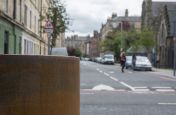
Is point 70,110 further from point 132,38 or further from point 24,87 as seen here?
point 132,38

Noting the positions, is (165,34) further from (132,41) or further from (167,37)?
(132,41)

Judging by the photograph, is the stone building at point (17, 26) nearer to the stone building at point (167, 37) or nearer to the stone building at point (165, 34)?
the stone building at point (165, 34)

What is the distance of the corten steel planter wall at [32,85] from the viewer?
5684 mm

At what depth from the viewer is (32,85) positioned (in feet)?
18.9

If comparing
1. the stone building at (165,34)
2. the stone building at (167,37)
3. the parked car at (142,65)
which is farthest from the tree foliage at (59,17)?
the stone building at (167,37)

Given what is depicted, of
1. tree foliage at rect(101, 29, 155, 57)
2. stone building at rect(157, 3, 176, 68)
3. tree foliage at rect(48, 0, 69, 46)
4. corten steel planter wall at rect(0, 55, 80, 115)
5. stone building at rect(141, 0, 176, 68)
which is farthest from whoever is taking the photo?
tree foliage at rect(101, 29, 155, 57)

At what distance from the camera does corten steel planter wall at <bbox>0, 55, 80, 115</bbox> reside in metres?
5.68

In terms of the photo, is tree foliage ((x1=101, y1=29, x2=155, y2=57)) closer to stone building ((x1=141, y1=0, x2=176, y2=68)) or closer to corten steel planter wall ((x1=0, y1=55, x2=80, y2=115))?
stone building ((x1=141, y1=0, x2=176, y2=68))

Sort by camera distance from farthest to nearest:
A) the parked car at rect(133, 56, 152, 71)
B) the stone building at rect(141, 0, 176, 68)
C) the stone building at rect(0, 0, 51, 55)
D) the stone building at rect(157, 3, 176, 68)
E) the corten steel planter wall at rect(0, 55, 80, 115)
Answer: the stone building at rect(141, 0, 176, 68) → the stone building at rect(157, 3, 176, 68) → the parked car at rect(133, 56, 152, 71) → the stone building at rect(0, 0, 51, 55) → the corten steel planter wall at rect(0, 55, 80, 115)

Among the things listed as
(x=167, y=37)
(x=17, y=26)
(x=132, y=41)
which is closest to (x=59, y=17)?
(x=17, y=26)

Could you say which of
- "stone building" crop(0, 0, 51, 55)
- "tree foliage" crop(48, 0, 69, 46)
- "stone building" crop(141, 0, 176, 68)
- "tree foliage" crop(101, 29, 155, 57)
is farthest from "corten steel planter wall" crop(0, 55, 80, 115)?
"tree foliage" crop(101, 29, 155, 57)

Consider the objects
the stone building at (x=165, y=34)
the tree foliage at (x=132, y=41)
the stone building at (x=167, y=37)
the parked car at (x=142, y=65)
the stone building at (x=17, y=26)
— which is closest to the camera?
the stone building at (x=17, y=26)

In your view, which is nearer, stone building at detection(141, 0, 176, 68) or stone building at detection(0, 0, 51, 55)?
stone building at detection(0, 0, 51, 55)

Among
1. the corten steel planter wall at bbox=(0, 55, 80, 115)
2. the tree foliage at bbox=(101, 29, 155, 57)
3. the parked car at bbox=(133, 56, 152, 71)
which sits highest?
the tree foliage at bbox=(101, 29, 155, 57)
